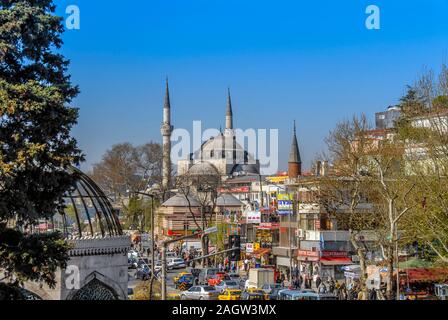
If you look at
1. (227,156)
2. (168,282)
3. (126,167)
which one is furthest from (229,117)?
(168,282)

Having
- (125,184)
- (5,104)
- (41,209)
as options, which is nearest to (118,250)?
(41,209)

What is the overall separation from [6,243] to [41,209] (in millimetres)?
1140

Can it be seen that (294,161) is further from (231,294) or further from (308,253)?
(231,294)

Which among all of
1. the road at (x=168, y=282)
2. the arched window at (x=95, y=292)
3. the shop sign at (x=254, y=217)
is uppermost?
the shop sign at (x=254, y=217)

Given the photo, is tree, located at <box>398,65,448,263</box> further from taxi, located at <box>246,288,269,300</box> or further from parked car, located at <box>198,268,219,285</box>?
parked car, located at <box>198,268,219,285</box>

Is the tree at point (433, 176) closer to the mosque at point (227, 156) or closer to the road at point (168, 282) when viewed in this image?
the road at point (168, 282)

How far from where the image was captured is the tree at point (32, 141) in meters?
16.1

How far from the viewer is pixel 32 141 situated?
16594mm

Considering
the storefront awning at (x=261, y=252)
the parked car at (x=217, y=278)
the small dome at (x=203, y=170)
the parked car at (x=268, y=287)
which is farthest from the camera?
the small dome at (x=203, y=170)

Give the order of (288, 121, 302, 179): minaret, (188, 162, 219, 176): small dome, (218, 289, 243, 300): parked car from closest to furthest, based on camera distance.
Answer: (218, 289, 243, 300): parked car
(288, 121, 302, 179): minaret
(188, 162, 219, 176): small dome

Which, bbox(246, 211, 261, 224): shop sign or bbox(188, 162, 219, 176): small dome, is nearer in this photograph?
bbox(246, 211, 261, 224): shop sign

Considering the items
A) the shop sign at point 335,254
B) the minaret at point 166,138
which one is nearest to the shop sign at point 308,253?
the shop sign at point 335,254

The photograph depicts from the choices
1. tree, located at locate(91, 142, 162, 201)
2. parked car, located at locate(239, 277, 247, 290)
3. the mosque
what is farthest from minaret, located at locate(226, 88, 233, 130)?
parked car, located at locate(239, 277, 247, 290)

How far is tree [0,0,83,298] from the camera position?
52.8 ft
